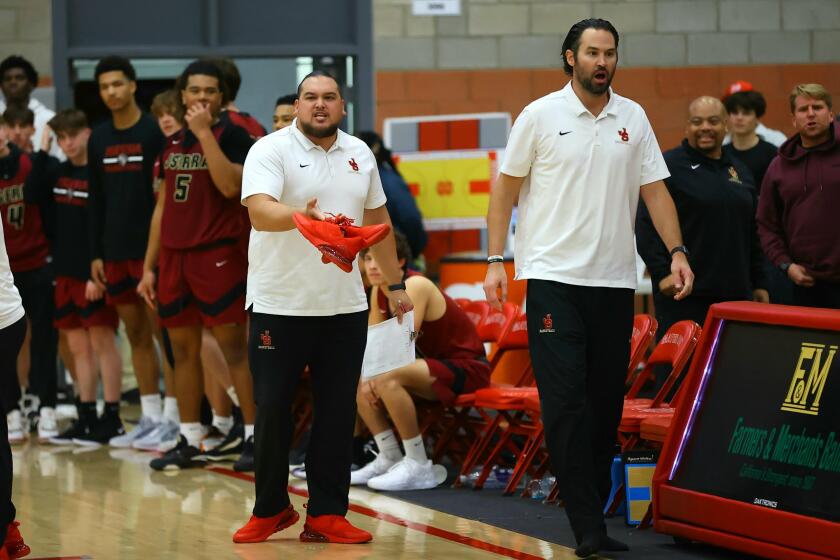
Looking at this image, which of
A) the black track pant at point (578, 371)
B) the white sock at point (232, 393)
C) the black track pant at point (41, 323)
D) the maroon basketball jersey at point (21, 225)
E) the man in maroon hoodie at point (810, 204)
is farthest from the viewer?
the black track pant at point (41, 323)

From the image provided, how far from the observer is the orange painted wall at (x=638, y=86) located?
11.1 meters

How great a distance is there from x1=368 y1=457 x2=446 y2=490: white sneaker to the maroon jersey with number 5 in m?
1.53

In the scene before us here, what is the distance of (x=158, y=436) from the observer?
27.1 ft

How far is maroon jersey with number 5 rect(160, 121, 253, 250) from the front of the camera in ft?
24.1

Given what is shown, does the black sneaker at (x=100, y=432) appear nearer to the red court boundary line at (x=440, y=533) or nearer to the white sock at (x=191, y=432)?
the white sock at (x=191, y=432)

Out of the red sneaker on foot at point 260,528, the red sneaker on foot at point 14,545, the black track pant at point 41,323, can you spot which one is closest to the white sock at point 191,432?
the black track pant at point 41,323

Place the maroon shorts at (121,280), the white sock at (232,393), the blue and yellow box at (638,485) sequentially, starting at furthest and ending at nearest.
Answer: the maroon shorts at (121,280), the white sock at (232,393), the blue and yellow box at (638,485)

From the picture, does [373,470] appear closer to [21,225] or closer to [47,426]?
[47,426]

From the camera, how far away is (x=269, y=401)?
5391 mm

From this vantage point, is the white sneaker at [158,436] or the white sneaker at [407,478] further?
the white sneaker at [158,436]

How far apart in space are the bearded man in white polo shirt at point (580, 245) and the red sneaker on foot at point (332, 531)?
84 cm

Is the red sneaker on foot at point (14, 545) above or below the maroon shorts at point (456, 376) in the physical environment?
below

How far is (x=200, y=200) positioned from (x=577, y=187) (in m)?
2.78

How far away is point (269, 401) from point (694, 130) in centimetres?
248
